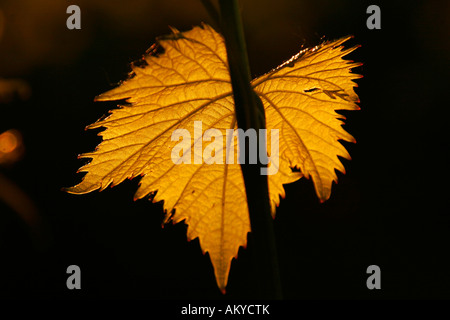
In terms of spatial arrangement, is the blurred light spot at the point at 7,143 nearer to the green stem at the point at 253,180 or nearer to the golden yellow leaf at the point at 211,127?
the golden yellow leaf at the point at 211,127

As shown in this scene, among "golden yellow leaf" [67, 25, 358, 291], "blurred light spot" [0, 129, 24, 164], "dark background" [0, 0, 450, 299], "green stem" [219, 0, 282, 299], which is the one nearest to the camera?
"green stem" [219, 0, 282, 299]

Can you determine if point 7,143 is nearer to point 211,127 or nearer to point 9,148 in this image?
point 9,148

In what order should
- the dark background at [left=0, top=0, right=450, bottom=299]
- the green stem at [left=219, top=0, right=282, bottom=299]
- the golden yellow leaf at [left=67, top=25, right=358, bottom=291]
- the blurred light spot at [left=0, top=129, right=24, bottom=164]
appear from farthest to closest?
the dark background at [left=0, top=0, right=450, bottom=299] → the blurred light spot at [left=0, top=129, right=24, bottom=164] → the golden yellow leaf at [left=67, top=25, right=358, bottom=291] → the green stem at [left=219, top=0, right=282, bottom=299]

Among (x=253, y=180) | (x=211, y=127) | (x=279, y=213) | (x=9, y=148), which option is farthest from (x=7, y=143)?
(x=279, y=213)

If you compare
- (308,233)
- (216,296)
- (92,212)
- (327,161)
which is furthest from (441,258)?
(327,161)

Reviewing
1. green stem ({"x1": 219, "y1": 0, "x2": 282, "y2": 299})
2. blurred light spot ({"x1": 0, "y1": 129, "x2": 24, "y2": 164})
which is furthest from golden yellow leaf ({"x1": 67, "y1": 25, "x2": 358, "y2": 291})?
blurred light spot ({"x1": 0, "y1": 129, "x2": 24, "y2": 164})

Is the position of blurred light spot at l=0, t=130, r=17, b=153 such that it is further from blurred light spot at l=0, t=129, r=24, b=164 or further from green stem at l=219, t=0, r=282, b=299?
green stem at l=219, t=0, r=282, b=299
